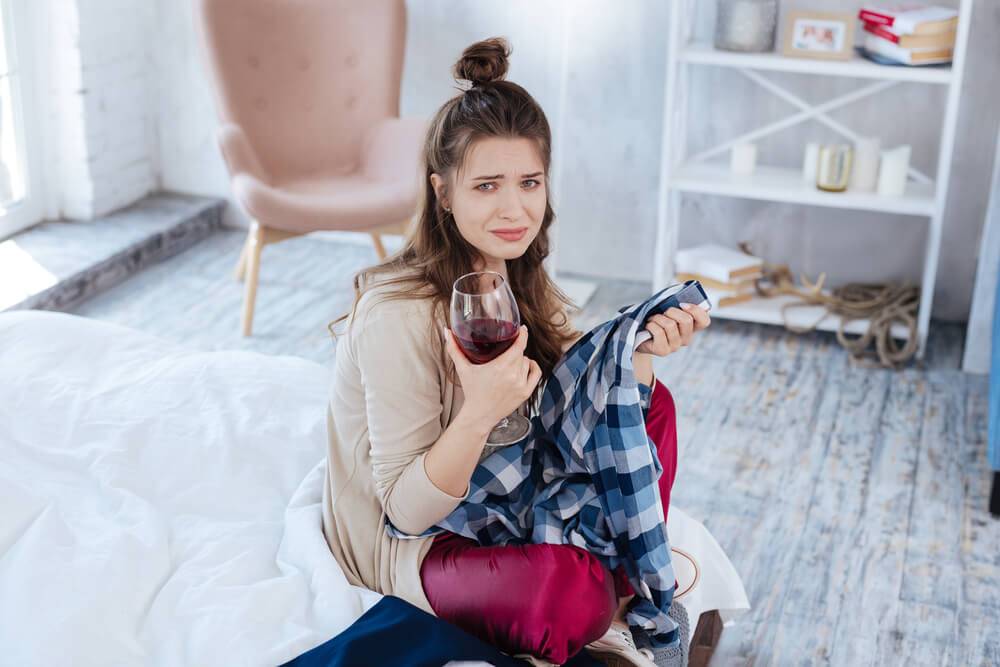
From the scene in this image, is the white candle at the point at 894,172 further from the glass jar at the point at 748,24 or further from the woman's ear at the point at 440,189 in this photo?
the woman's ear at the point at 440,189

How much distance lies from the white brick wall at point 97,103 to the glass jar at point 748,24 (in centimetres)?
203

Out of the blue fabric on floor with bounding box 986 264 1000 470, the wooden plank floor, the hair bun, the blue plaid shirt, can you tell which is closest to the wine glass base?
the blue plaid shirt

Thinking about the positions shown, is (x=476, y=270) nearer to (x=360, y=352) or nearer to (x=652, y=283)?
(x=360, y=352)

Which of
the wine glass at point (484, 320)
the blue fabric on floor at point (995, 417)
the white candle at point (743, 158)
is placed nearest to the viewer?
the wine glass at point (484, 320)

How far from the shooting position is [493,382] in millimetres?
1511

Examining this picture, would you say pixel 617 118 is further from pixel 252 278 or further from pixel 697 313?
pixel 697 313

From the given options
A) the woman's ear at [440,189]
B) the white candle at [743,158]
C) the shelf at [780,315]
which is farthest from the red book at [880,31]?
the woman's ear at [440,189]

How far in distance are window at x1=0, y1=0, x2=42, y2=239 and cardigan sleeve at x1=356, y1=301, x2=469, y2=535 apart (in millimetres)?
2627

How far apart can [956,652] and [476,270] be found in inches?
45.1

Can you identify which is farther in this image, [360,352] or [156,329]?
[156,329]

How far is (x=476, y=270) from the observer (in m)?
1.76

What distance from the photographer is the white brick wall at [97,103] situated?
3873 millimetres

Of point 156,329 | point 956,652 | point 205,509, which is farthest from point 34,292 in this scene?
point 956,652

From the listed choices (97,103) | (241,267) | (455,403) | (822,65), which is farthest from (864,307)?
(97,103)
